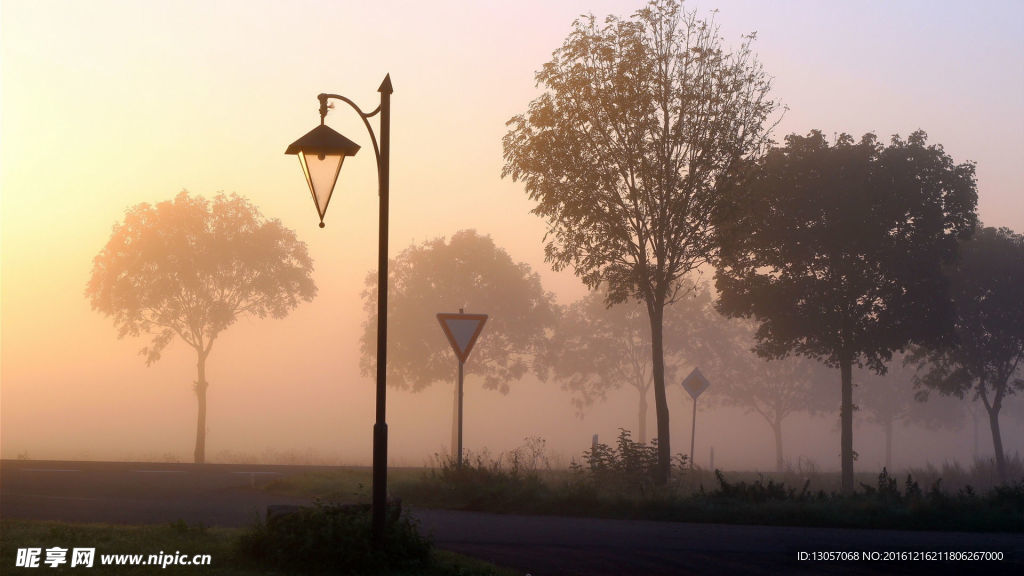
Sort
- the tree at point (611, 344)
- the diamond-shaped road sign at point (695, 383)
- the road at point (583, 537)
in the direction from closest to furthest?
the road at point (583, 537)
the diamond-shaped road sign at point (695, 383)
the tree at point (611, 344)

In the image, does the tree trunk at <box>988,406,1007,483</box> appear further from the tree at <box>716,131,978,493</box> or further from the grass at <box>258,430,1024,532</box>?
the grass at <box>258,430,1024,532</box>

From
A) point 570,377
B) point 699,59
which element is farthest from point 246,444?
point 699,59

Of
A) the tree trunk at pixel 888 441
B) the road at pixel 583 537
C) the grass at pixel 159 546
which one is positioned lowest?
the tree trunk at pixel 888 441

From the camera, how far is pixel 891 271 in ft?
96.6

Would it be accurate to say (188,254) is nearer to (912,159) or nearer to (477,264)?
(477,264)

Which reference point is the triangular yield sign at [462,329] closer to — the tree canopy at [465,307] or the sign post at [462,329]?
the sign post at [462,329]

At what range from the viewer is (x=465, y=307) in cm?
5028

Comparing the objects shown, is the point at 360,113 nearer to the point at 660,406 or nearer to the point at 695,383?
the point at 660,406

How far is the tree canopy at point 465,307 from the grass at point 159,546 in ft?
119

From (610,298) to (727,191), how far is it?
3948mm

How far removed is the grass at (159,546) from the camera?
9555 mm

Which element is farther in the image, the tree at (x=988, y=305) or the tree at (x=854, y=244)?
the tree at (x=988, y=305)

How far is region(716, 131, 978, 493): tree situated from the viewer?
96.8 ft

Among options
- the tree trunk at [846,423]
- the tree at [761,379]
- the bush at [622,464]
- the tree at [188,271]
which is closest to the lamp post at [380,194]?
the bush at [622,464]
